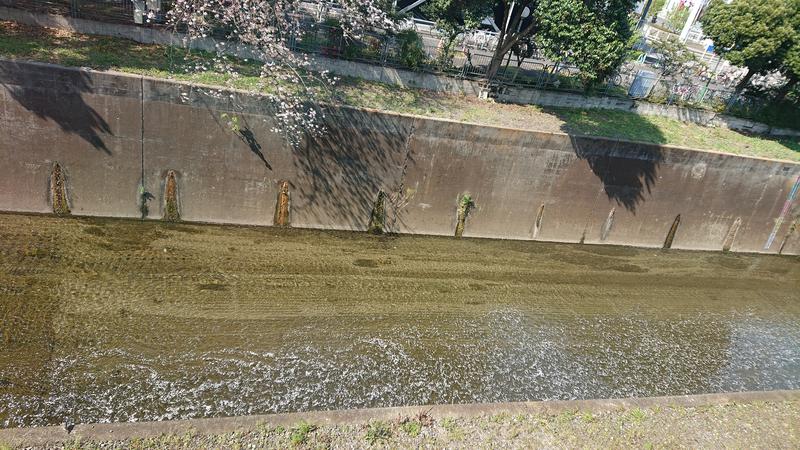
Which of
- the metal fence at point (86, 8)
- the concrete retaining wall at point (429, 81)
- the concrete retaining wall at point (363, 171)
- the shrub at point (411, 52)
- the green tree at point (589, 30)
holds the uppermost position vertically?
the green tree at point (589, 30)

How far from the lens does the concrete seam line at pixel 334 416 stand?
18.5ft

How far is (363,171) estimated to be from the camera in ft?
43.8

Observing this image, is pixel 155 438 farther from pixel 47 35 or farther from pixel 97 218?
pixel 47 35

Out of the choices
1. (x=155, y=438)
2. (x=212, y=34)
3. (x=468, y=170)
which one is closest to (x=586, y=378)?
(x=468, y=170)

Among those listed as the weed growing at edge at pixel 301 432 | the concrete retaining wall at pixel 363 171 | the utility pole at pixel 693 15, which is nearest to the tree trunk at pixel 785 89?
the concrete retaining wall at pixel 363 171

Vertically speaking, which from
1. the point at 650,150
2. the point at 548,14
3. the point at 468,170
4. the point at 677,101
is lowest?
the point at 468,170

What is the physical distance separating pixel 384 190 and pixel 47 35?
9.75 m

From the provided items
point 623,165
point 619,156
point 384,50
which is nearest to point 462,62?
point 384,50

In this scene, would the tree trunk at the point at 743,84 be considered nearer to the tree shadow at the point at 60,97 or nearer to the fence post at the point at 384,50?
the fence post at the point at 384,50

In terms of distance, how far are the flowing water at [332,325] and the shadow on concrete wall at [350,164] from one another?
0.79 m

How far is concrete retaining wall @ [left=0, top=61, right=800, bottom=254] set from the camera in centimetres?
1122

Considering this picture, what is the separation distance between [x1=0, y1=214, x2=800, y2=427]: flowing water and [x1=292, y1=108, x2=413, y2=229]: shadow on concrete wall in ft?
2.60

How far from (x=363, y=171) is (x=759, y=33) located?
1484cm

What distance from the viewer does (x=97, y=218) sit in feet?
39.2
